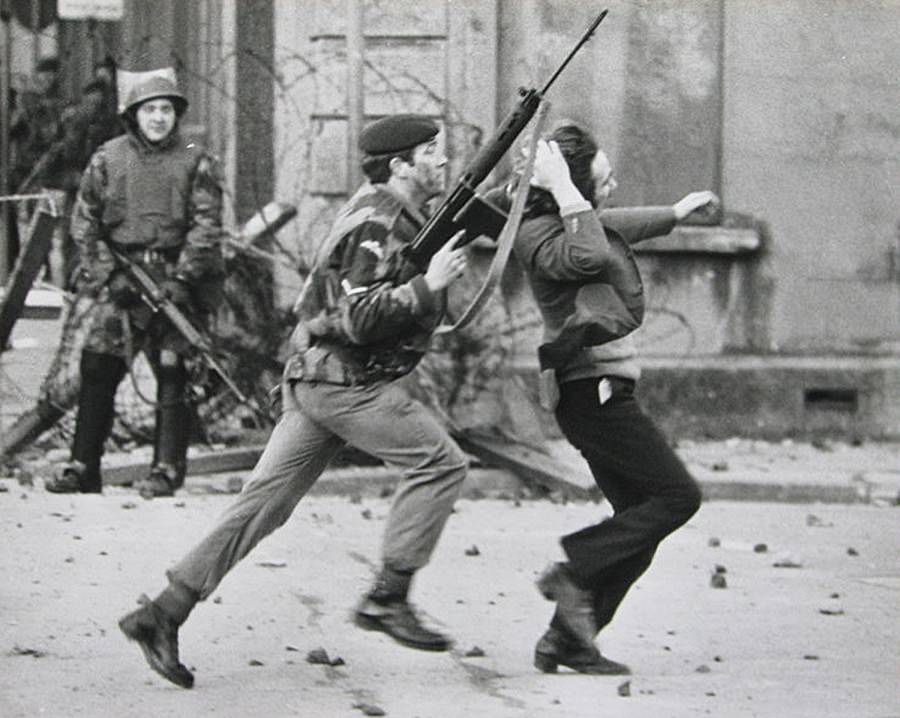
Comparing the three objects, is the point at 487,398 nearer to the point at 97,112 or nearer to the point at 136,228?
the point at 136,228

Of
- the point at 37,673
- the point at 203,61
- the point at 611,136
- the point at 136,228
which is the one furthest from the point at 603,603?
the point at 203,61

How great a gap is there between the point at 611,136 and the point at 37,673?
7.40 meters

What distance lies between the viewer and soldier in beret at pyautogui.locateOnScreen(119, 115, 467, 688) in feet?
21.9

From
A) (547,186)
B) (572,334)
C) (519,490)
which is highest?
(547,186)

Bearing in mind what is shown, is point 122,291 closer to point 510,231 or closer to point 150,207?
point 150,207

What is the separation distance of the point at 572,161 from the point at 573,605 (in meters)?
1.31

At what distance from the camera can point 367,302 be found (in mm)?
6617

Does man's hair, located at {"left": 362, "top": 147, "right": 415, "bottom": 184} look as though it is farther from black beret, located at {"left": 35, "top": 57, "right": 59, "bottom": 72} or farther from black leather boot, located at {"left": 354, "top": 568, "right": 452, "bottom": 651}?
black beret, located at {"left": 35, "top": 57, "right": 59, "bottom": 72}

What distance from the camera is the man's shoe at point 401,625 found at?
22.4ft

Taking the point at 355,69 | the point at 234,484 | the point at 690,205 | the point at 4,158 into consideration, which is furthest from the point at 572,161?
the point at 4,158

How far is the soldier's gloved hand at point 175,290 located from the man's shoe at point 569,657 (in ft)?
13.8

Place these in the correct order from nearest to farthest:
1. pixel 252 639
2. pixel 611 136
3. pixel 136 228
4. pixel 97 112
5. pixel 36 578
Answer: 1. pixel 252 639
2. pixel 36 578
3. pixel 136 228
4. pixel 611 136
5. pixel 97 112

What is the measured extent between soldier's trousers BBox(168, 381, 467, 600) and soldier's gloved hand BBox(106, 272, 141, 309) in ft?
13.3

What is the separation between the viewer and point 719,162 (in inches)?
545
